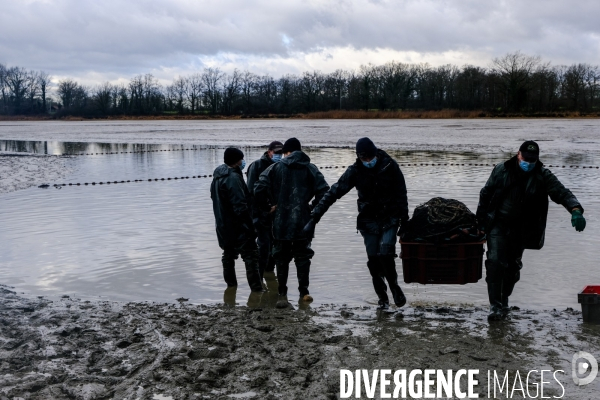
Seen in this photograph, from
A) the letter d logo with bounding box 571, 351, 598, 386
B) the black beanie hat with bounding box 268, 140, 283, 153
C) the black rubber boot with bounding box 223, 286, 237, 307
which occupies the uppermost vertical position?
the black beanie hat with bounding box 268, 140, 283, 153

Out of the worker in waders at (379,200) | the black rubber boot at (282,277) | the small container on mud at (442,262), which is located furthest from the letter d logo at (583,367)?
the black rubber boot at (282,277)

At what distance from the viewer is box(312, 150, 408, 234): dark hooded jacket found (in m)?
6.92

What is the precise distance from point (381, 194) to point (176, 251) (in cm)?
415

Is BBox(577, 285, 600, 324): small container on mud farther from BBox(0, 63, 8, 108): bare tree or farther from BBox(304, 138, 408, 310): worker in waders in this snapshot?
BBox(0, 63, 8, 108): bare tree

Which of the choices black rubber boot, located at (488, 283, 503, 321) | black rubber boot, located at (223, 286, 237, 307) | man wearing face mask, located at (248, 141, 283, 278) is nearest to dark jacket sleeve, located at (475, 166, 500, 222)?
black rubber boot, located at (488, 283, 503, 321)

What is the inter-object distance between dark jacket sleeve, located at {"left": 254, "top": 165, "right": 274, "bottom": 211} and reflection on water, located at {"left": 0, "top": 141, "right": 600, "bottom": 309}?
1038 millimetres

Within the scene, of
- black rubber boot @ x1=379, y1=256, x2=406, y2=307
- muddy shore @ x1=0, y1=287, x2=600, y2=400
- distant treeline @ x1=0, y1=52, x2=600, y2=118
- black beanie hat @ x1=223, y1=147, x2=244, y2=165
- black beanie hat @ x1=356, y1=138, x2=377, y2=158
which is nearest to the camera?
muddy shore @ x1=0, y1=287, x2=600, y2=400

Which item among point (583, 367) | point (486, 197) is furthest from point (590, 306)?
point (486, 197)

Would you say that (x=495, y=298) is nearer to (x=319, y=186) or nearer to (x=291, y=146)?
(x=319, y=186)

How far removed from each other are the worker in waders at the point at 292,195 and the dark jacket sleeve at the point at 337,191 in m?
0.26

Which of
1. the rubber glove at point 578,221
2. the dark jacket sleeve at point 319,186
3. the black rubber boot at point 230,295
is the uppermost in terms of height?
the dark jacket sleeve at point 319,186

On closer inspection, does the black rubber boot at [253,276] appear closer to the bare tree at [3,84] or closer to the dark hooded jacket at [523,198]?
the dark hooded jacket at [523,198]

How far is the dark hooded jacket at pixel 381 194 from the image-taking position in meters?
6.92

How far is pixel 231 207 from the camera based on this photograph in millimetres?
7758
